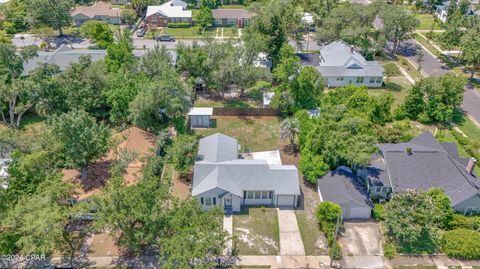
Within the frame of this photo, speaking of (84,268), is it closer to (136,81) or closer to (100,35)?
(136,81)

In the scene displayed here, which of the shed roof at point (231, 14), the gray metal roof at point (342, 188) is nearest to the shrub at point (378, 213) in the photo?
the gray metal roof at point (342, 188)

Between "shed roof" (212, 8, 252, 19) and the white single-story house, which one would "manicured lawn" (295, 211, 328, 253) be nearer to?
"shed roof" (212, 8, 252, 19)

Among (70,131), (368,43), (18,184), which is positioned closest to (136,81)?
(70,131)

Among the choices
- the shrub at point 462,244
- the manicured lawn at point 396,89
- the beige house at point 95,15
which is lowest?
the shrub at point 462,244

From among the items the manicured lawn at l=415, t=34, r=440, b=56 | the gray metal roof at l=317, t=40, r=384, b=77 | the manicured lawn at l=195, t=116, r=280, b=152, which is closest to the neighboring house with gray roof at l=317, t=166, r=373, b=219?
the manicured lawn at l=195, t=116, r=280, b=152

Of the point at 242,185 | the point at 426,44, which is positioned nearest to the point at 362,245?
the point at 242,185

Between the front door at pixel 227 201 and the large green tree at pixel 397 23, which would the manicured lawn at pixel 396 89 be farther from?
the front door at pixel 227 201
